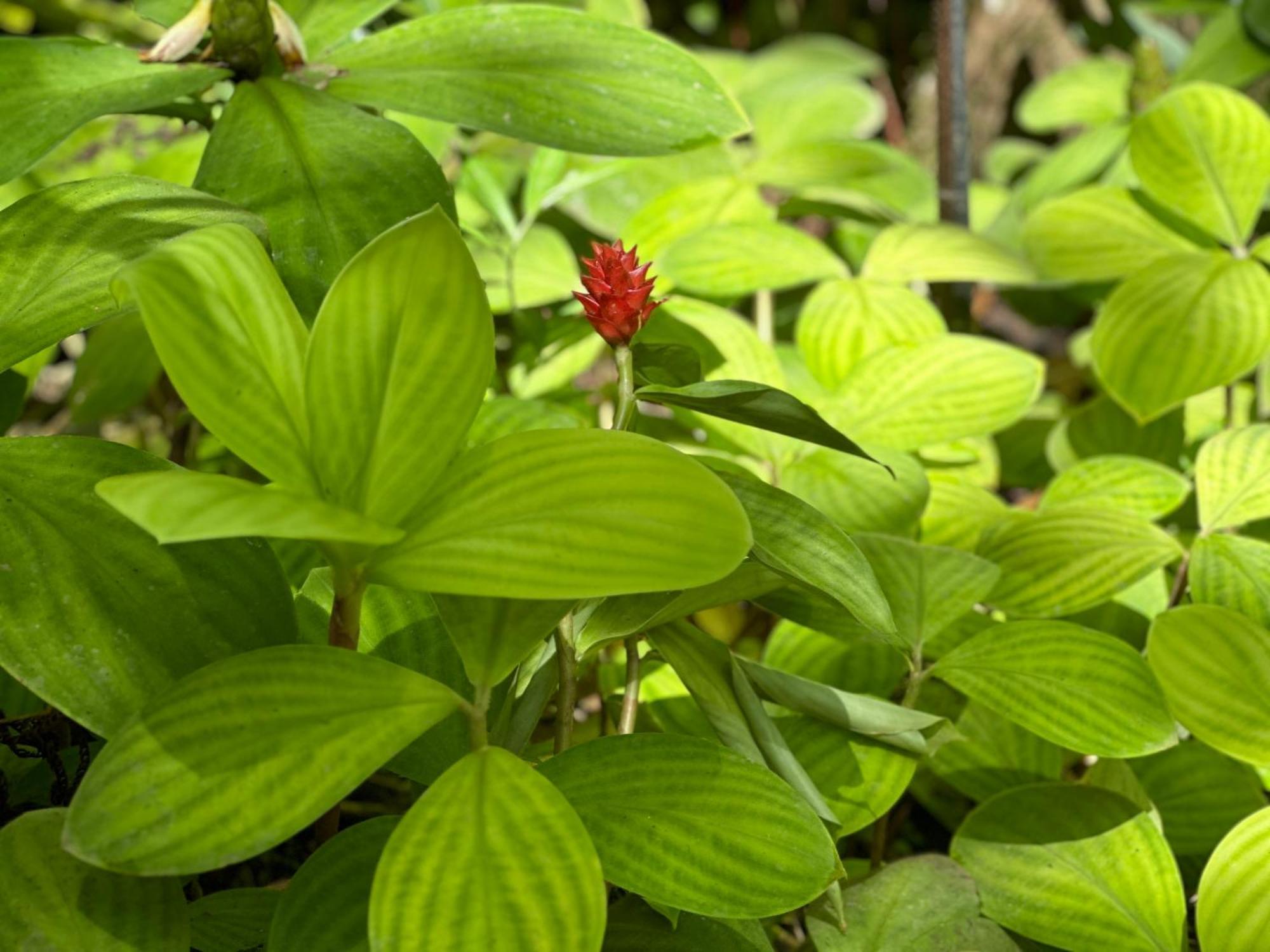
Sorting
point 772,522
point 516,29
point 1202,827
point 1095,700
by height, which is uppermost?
point 516,29

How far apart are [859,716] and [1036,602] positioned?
0.19 m

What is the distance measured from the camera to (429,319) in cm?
44

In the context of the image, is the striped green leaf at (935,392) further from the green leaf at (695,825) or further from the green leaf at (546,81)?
the green leaf at (695,825)

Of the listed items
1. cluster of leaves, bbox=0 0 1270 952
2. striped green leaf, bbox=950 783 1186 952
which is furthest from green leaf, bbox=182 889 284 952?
striped green leaf, bbox=950 783 1186 952

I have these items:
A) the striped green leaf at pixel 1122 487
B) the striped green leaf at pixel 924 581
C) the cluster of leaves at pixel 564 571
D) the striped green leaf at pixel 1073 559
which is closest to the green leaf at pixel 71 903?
the cluster of leaves at pixel 564 571

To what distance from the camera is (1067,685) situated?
608 mm

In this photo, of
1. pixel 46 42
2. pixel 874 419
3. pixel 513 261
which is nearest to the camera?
pixel 46 42

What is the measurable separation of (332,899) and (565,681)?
131mm

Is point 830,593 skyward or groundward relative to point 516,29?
groundward

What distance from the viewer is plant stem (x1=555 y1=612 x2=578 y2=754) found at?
0.51 metres

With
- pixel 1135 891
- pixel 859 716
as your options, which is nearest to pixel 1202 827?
pixel 1135 891

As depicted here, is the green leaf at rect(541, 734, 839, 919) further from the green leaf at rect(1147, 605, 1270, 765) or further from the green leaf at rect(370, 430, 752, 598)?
the green leaf at rect(1147, 605, 1270, 765)

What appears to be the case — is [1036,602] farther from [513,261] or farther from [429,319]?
[513,261]

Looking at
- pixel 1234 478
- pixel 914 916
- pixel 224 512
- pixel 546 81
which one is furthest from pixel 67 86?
pixel 1234 478
